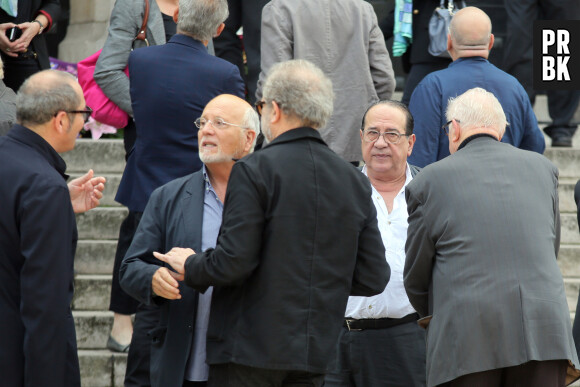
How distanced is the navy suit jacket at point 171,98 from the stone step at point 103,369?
1305 millimetres

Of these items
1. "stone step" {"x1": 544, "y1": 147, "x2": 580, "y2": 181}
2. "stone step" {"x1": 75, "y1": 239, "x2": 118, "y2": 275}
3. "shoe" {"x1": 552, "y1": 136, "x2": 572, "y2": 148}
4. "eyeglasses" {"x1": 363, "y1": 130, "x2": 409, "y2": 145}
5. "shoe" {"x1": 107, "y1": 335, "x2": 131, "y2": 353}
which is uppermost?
"eyeglasses" {"x1": 363, "y1": 130, "x2": 409, "y2": 145}

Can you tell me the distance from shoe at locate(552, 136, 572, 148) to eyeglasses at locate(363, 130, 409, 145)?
3760mm

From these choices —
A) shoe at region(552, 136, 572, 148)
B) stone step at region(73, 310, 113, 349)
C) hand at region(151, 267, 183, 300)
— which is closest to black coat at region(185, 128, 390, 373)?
hand at region(151, 267, 183, 300)

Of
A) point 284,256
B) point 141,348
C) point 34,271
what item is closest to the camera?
point 284,256

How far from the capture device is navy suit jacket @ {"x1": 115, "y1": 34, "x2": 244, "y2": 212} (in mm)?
5305

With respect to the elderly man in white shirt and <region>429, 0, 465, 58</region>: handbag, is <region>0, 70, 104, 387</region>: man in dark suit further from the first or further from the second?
<region>429, 0, 465, 58</region>: handbag

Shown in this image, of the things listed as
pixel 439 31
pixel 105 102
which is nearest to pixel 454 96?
pixel 439 31

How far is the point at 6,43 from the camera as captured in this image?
6.81m

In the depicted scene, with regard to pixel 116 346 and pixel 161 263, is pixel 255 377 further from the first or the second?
pixel 116 346

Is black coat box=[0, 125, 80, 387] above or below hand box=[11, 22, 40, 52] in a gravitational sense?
below

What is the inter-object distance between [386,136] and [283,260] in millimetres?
1564

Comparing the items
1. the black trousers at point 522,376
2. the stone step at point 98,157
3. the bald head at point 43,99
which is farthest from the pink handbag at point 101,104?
the black trousers at point 522,376

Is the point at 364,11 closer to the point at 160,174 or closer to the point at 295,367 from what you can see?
the point at 160,174

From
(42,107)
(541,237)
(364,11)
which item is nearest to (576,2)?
(364,11)
